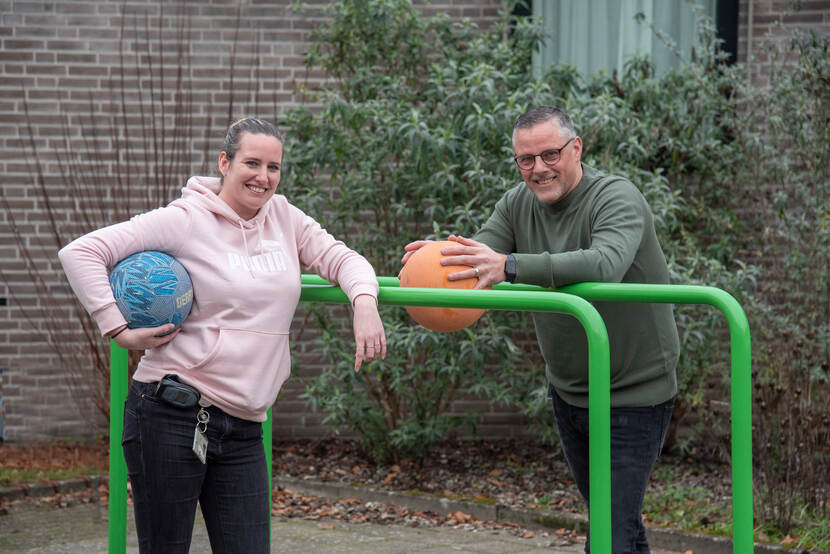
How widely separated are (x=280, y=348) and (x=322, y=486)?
350 cm

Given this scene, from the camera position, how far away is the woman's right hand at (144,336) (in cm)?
274

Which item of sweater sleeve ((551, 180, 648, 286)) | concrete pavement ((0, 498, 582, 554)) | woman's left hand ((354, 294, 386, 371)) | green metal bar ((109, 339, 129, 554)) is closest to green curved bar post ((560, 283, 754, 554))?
sweater sleeve ((551, 180, 648, 286))

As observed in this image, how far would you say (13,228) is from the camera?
7105mm

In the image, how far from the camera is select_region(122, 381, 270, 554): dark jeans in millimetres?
2768

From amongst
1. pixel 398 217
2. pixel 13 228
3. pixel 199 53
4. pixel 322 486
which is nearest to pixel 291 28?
pixel 199 53

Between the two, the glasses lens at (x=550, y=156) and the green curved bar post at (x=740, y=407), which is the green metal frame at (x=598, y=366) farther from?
the glasses lens at (x=550, y=156)

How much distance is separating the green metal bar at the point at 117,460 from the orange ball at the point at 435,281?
2.91 feet

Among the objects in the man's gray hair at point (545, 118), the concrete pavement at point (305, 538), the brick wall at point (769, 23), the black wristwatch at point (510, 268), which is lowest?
the concrete pavement at point (305, 538)

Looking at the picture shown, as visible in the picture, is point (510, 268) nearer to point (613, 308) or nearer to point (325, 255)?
point (613, 308)

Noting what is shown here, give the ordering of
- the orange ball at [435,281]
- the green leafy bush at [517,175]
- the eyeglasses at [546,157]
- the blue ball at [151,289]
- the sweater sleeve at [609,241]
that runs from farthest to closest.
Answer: the green leafy bush at [517,175]
the eyeglasses at [546,157]
the orange ball at [435,281]
the sweater sleeve at [609,241]
the blue ball at [151,289]

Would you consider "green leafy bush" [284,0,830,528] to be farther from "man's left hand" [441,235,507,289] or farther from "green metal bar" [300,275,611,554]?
"green metal bar" [300,275,611,554]

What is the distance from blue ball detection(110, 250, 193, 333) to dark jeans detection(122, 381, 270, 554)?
0.64ft

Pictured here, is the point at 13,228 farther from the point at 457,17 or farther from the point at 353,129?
the point at 457,17

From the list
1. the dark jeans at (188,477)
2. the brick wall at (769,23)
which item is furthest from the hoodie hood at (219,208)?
the brick wall at (769,23)
